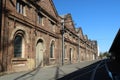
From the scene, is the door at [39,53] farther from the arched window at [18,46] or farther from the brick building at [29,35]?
the arched window at [18,46]

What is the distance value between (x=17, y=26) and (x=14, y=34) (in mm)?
926

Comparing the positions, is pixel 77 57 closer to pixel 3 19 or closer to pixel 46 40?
pixel 46 40

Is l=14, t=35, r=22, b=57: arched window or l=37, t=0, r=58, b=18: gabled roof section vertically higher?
l=37, t=0, r=58, b=18: gabled roof section

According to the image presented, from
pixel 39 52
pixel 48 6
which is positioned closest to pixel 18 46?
pixel 39 52

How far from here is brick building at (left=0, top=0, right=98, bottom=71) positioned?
1919 cm

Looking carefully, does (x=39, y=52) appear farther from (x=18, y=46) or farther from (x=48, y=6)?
(x=48, y=6)

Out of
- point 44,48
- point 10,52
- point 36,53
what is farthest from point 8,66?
point 44,48

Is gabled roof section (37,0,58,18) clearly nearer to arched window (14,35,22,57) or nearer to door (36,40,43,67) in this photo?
door (36,40,43,67)

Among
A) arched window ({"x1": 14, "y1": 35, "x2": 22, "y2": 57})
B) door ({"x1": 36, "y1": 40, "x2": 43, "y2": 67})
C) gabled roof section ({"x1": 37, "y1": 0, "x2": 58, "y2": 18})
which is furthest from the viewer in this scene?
gabled roof section ({"x1": 37, "y1": 0, "x2": 58, "y2": 18})

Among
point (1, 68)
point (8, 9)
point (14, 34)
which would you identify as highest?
point (8, 9)

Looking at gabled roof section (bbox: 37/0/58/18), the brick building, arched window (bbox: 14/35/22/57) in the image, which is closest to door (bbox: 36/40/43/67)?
the brick building

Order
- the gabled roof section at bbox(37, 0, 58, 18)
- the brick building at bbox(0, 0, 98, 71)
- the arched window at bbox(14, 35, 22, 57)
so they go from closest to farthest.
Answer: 1. the brick building at bbox(0, 0, 98, 71)
2. the arched window at bbox(14, 35, 22, 57)
3. the gabled roof section at bbox(37, 0, 58, 18)

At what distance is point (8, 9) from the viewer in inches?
770

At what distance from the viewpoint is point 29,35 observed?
2386 cm
